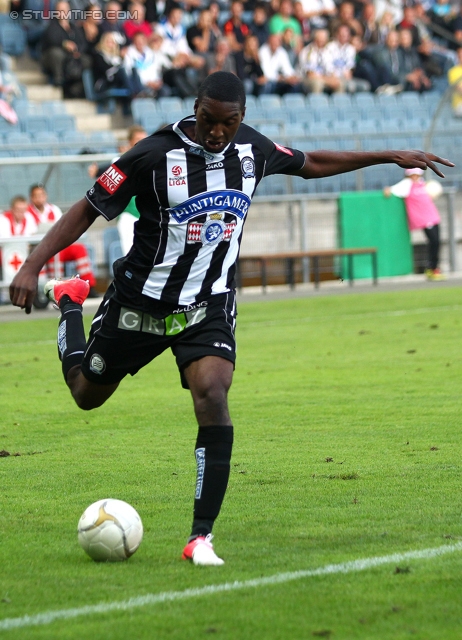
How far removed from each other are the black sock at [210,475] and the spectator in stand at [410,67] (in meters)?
23.7

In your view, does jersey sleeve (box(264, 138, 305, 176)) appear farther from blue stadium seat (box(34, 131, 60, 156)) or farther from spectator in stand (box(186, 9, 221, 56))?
spectator in stand (box(186, 9, 221, 56))

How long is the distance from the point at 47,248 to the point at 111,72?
729 inches

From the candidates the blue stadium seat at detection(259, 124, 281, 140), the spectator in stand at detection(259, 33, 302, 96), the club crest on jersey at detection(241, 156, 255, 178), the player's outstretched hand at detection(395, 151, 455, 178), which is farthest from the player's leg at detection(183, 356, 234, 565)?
the spectator in stand at detection(259, 33, 302, 96)

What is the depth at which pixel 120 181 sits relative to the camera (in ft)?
16.0

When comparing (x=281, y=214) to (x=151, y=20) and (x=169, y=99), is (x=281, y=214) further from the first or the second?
(x=151, y=20)

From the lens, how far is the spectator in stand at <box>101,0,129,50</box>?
22.7 metres

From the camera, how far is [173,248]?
496 cm

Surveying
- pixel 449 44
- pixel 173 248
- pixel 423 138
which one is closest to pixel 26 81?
pixel 423 138

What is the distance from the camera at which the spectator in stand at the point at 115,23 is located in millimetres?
22672

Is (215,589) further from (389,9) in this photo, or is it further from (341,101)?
(389,9)

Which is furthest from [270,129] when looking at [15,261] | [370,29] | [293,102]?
[15,261]

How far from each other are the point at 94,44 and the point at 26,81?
181 centimetres

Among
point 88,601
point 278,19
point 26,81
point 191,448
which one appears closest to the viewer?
point 88,601

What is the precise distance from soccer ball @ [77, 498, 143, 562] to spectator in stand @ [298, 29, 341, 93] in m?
22.0
